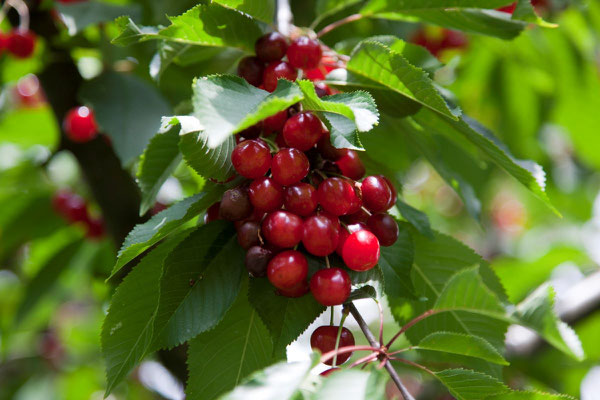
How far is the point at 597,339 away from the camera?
2.42 m

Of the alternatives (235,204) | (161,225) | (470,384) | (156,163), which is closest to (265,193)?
(235,204)

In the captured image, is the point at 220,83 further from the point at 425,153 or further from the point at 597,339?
the point at 597,339

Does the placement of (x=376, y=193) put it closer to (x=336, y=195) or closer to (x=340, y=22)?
(x=336, y=195)

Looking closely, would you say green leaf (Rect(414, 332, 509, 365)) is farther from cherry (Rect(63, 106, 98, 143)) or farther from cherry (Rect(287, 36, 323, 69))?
cherry (Rect(63, 106, 98, 143))

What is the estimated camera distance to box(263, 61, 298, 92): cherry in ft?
3.21

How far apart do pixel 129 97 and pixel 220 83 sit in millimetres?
782

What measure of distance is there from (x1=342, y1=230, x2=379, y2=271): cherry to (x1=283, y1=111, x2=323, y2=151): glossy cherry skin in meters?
0.15

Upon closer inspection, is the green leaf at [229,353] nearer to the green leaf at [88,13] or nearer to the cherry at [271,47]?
the cherry at [271,47]

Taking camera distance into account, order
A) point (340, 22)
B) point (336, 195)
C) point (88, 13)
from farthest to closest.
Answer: point (88, 13) → point (340, 22) → point (336, 195)

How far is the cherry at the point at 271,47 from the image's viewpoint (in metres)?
1.03

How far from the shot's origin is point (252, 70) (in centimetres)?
103

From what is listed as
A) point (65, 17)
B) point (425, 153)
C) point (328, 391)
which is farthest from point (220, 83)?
point (65, 17)

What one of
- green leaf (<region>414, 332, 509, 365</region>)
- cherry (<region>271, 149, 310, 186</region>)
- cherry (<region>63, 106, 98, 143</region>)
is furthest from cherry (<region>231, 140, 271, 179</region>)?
cherry (<region>63, 106, 98, 143</region>)

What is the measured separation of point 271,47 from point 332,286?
1.48 ft
